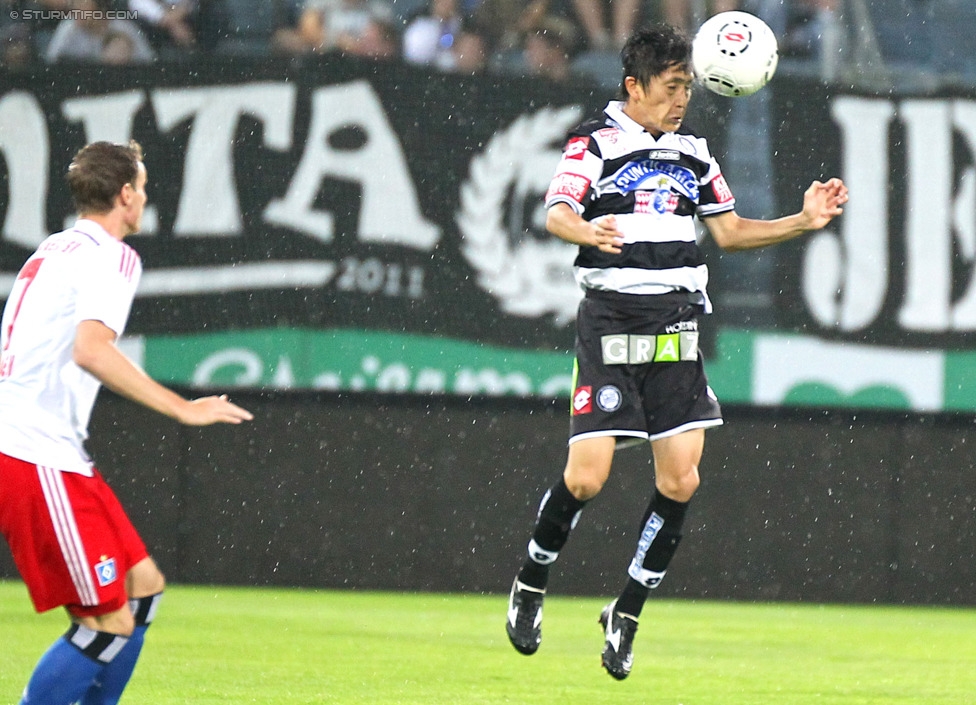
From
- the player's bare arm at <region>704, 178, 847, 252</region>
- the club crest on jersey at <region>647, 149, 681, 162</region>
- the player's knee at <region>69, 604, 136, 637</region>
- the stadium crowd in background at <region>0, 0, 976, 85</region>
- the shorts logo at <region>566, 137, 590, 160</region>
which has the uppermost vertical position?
the stadium crowd in background at <region>0, 0, 976, 85</region>

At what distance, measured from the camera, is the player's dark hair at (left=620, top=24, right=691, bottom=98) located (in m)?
6.00

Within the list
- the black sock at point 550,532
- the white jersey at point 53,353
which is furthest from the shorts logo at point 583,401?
the white jersey at point 53,353

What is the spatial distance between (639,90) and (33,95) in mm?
5493

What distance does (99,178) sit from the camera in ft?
15.9

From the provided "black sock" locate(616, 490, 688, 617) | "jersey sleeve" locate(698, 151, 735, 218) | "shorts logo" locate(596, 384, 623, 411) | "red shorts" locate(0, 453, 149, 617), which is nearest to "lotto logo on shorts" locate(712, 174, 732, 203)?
"jersey sleeve" locate(698, 151, 735, 218)

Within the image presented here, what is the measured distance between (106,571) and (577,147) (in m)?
2.42

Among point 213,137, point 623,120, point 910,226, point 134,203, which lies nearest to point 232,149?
point 213,137

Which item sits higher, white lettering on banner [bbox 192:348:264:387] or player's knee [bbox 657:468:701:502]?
player's knee [bbox 657:468:701:502]

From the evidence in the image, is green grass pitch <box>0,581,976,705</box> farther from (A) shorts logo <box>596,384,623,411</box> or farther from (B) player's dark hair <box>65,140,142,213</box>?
(B) player's dark hair <box>65,140,142,213</box>

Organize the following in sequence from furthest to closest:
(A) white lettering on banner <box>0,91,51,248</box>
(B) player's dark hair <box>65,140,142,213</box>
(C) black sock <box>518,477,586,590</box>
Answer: (A) white lettering on banner <box>0,91,51,248</box> < (C) black sock <box>518,477,586,590</box> < (B) player's dark hair <box>65,140,142,213</box>

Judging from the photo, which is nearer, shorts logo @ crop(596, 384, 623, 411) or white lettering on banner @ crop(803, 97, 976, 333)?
shorts logo @ crop(596, 384, 623, 411)

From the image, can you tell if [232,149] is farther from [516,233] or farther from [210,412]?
[210,412]

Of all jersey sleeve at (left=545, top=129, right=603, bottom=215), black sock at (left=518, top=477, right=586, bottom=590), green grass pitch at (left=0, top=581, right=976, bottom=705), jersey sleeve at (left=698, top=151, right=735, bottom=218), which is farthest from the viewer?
green grass pitch at (left=0, top=581, right=976, bottom=705)

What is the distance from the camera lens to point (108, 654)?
4.77 meters
